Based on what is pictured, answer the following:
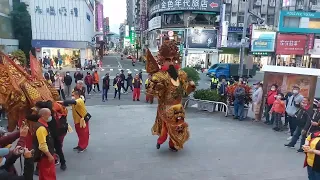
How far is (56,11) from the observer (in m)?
29.9

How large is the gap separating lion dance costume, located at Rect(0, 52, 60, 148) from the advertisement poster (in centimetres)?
730

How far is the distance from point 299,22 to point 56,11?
29068 millimetres

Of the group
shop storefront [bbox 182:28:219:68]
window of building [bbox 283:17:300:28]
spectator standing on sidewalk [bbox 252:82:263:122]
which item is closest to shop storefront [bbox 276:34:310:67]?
window of building [bbox 283:17:300:28]

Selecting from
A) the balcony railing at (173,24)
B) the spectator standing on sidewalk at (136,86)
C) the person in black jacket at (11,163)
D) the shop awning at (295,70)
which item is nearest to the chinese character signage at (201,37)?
the balcony railing at (173,24)

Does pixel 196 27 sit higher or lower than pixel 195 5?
lower

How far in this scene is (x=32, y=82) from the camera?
556 centimetres

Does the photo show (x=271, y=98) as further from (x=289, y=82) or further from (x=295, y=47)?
(x=295, y=47)

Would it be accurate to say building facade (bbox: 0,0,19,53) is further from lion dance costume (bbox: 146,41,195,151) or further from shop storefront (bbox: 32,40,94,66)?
lion dance costume (bbox: 146,41,195,151)

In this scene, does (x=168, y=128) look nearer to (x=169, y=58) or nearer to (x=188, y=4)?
(x=169, y=58)

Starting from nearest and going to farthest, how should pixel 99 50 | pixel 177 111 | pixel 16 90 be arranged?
1. pixel 16 90
2. pixel 177 111
3. pixel 99 50

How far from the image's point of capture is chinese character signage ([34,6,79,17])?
96.6ft

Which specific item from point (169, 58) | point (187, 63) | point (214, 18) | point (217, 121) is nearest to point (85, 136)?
point (169, 58)

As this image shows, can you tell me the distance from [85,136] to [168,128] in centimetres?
199

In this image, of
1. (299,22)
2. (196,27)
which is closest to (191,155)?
(196,27)
